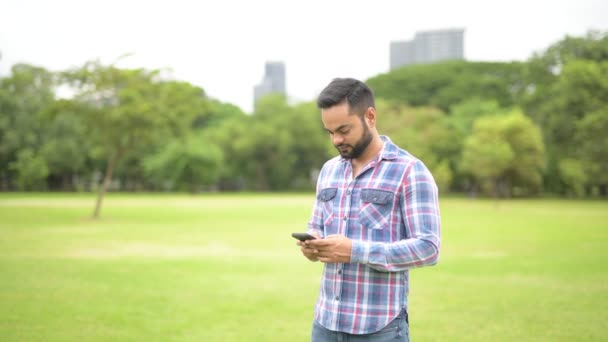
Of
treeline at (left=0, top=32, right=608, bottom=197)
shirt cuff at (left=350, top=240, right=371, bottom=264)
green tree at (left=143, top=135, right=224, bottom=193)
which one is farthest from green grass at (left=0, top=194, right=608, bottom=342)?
green tree at (left=143, top=135, right=224, bottom=193)

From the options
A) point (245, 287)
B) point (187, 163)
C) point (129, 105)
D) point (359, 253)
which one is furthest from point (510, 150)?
point (359, 253)

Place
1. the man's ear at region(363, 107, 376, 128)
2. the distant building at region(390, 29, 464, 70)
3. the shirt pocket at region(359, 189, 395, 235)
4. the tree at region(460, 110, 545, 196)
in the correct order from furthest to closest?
the distant building at region(390, 29, 464, 70) → the tree at region(460, 110, 545, 196) → the man's ear at region(363, 107, 376, 128) → the shirt pocket at region(359, 189, 395, 235)

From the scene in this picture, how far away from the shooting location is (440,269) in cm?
1205

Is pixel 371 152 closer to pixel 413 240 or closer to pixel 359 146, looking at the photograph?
pixel 359 146

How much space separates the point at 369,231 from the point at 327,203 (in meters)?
0.40

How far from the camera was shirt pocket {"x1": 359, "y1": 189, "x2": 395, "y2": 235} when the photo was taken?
2.75 meters

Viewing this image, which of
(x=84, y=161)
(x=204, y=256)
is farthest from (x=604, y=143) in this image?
(x=84, y=161)

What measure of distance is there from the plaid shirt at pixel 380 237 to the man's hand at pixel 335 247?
41mm

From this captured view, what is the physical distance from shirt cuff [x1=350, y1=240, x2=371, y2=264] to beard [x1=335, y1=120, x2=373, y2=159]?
55cm

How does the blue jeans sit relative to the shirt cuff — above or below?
below

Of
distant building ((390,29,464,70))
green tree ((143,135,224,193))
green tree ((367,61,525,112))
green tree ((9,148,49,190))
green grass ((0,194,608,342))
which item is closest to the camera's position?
green grass ((0,194,608,342))

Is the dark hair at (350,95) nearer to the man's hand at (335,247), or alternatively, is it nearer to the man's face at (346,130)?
the man's face at (346,130)

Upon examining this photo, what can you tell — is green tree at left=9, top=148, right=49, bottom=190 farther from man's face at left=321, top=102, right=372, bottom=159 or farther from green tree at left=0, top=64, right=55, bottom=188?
man's face at left=321, top=102, right=372, bottom=159

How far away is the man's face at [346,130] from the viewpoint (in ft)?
9.23
